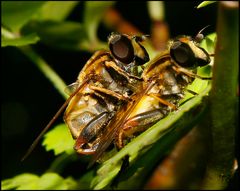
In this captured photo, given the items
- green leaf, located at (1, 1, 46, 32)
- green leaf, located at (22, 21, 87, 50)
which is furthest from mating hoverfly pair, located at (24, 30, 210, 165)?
green leaf, located at (22, 21, 87, 50)

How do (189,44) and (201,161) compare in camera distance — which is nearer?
(189,44)

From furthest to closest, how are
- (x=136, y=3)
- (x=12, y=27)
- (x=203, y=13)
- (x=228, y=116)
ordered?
(x=136, y=3) < (x=203, y=13) < (x=12, y=27) < (x=228, y=116)

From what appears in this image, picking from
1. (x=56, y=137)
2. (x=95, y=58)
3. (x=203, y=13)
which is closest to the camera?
(x=95, y=58)

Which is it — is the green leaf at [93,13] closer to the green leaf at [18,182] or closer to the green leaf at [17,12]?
the green leaf at [17,12]

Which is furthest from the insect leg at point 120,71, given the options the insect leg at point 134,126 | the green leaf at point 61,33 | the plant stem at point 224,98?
the green leaf at point 61,33

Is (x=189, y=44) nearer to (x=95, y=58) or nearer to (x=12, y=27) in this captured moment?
(x=95, y=58)

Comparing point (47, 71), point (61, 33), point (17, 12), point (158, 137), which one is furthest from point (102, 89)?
point (61, 33)

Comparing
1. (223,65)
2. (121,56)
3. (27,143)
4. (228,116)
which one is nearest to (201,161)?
(121,56)
